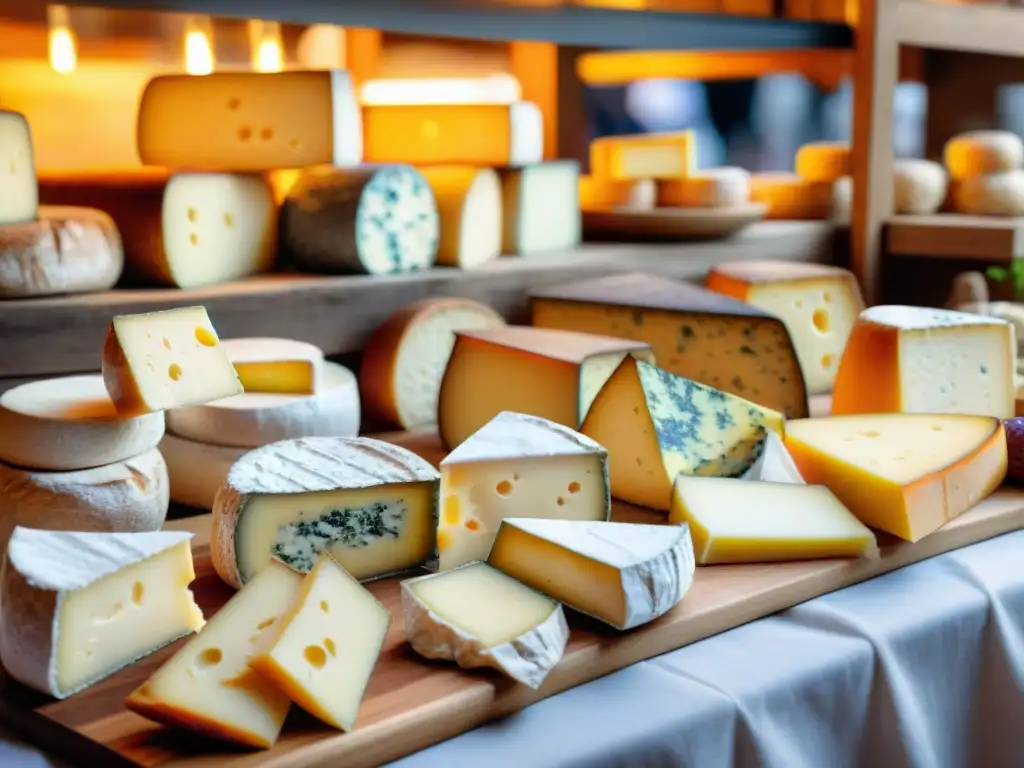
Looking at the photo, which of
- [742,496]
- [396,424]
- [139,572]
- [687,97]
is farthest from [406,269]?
[687,97]

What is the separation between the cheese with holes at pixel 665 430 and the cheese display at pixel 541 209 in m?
0.69

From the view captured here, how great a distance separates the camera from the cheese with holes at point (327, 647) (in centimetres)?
87

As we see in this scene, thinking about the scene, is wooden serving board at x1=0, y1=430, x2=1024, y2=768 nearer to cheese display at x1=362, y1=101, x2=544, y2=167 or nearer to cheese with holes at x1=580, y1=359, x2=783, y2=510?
cheese with holes at x1=580, y1=359, x2=783, y2=510

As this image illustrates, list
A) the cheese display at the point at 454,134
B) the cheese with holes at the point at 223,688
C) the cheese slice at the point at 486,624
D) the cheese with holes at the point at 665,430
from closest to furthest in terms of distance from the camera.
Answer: the cheese with holes at the point at 223,688, the cheese slice at the point at 486,624, the cheese with holes at the point at 665,430, the cheese display at the point at 454,134

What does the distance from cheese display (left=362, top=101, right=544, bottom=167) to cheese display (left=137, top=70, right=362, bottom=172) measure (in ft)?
1.01

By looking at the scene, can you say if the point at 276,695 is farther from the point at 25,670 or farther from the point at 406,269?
the point at 406,269

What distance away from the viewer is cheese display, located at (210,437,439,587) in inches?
44.5

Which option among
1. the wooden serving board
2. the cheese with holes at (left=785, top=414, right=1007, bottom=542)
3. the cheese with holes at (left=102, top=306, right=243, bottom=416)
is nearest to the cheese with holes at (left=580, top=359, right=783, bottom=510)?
the cheese with holes at (left=785, top=414, right=1007, bottom=542)

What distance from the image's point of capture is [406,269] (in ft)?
6.05

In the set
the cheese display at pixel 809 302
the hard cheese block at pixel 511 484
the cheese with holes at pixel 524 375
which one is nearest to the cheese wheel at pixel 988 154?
the cheese display at pixel 809 302

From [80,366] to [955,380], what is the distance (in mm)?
1159

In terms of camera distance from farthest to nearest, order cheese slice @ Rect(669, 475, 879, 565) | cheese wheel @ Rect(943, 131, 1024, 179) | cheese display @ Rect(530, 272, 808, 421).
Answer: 1. cheese wheel @ Rect(943, 131, 1024, 179)
2. cheese display @ Rect(530, 272, 808, 421)
3. cheese slice @ Rect(669, 475, 879, 565)

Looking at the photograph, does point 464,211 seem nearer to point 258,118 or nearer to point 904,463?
point 258,118

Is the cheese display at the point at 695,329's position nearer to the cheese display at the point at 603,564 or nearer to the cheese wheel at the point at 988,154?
the cheese display at the point at 603,564
